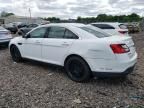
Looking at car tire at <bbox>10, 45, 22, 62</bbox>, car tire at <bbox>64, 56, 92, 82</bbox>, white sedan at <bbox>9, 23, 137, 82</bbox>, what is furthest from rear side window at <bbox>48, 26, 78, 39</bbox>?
car tire at <bbox>10, 45, 22, 62</bbox>

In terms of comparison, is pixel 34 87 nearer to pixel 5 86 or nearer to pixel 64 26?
pixel 5 86

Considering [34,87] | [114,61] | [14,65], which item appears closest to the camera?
[114,61]

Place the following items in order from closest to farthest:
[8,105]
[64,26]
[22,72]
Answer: [8,105] < [64,26] < [22,72]

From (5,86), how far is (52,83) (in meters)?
1.20

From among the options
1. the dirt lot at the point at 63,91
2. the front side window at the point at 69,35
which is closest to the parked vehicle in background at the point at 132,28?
the dirt lot at the point at 63,91

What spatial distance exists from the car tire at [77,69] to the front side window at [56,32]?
0.82 metres

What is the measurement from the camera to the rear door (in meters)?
5.79

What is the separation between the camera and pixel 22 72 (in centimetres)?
668

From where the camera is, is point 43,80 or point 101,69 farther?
point 43,80

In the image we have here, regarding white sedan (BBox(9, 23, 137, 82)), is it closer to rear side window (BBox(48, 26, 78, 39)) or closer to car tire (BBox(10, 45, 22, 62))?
rear side window (BBox(48, 26, 78, 39))

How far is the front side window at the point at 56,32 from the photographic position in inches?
240

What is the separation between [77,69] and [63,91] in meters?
0.83

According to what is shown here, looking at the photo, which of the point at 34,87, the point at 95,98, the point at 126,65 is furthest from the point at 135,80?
the point at 34,87

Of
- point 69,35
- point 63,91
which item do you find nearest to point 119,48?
point 69,35
